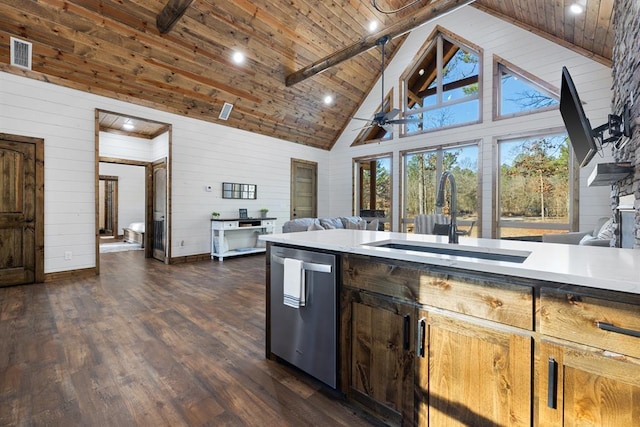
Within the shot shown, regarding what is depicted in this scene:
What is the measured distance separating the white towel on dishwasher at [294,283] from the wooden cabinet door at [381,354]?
315 millimetres

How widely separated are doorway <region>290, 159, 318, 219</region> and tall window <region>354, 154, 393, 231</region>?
1280mm

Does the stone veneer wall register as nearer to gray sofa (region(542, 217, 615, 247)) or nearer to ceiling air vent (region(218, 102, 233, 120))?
gray sofa (region(542, 217, 615, 247))

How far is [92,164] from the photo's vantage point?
4.84 metres

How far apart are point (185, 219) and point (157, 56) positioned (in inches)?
117

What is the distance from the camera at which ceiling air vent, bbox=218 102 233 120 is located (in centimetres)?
621

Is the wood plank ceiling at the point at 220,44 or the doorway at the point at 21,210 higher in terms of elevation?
the wood plank ceiling at the point at 220,44

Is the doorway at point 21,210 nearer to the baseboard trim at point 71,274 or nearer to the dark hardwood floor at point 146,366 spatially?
the baseboard trim at point 71,274

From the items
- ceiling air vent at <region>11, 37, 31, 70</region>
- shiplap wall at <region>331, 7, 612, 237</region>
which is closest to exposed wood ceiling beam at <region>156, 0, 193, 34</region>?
ceiling air vent at <region>11, 37, 31, 70</region>

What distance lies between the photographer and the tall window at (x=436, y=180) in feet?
21.2

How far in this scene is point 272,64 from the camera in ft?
19.8

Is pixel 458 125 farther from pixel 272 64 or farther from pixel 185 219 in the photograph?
pixel 185 219

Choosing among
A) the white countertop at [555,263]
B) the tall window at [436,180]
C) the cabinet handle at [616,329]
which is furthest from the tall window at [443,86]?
the cabinet handle at [616,329]

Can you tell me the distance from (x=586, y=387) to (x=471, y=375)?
376mm

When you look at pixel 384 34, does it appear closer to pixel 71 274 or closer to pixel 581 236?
pixel 581 236
